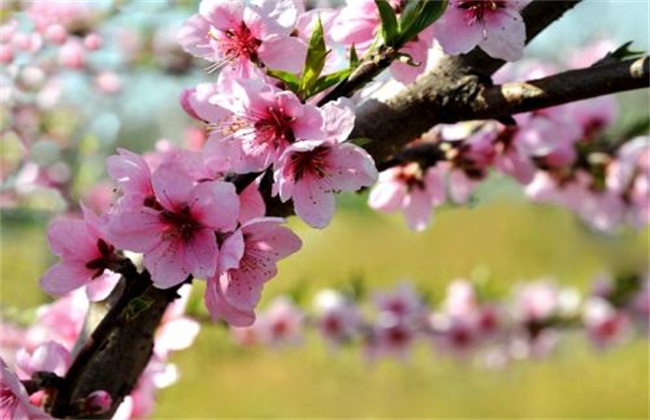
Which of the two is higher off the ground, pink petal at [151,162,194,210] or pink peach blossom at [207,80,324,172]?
pink peach blossom at [207,80,324,172]

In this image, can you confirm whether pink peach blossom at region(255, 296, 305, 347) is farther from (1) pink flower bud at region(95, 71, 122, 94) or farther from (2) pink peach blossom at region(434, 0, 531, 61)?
(2) pink peach blossom at region(434, 0, 531, 61)

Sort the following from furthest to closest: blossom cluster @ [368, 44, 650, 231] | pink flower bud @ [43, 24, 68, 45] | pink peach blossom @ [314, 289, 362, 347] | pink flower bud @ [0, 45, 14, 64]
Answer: pink peach blossom @ [314, 289, 362, 347], pink flower bud @ [43, 24, 68, 45], pink flower bud @ [0, 45, 14, 64], blossom cluster @ [368, 44, 650, 231]

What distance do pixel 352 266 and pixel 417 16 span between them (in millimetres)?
5845

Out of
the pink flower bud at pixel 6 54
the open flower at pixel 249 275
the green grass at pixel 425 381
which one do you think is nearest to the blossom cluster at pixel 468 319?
the pink flower bud at pixel 6 54

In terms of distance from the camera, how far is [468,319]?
7.10ft

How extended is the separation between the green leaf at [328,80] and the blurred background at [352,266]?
36 cm

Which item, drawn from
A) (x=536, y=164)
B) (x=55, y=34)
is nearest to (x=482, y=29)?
(x=536, y=164)

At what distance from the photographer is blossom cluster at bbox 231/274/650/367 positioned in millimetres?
2025

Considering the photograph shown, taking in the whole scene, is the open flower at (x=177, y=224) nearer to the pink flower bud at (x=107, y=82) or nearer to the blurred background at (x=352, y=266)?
the blurred background at (x=352, y=266)

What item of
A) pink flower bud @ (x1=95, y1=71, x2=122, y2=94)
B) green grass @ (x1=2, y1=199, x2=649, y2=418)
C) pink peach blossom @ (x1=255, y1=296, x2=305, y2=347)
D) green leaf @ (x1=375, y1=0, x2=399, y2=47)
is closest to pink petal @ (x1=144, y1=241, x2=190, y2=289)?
green leaf @ (x1=375, y1=0, x2=399, y2=47)

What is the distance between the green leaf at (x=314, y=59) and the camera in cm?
67

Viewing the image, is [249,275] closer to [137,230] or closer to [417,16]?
[137,230]

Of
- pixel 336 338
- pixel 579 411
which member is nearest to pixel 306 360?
pixel 579 411

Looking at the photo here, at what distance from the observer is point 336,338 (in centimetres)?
204
